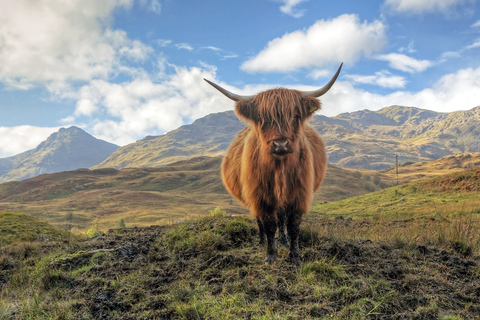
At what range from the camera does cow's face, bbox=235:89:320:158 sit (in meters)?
4.37

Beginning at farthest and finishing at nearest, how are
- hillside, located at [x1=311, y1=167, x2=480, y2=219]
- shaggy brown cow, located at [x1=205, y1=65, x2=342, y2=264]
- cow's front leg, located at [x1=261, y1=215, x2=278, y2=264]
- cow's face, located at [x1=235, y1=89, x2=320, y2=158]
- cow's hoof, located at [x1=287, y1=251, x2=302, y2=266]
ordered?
hillside, located at [x1=311, y1=167, x2=480, y2=219]
cow's front leg, located at [x1=261, y1=215, x2=278, y2=264]
cow's hoof, located at [x1=287, y1=251, x2=302, y2=266]
shaggy brown cow, located at [x1=205, y1=65, x2=342, y2=264]
cow's face, located at [x1=235, y1=89, x2=320, y2=158]

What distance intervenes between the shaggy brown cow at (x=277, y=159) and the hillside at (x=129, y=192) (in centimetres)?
4859

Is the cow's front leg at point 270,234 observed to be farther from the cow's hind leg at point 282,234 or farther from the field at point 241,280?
the cow's hind leg at point 282,234

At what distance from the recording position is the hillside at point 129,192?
63.8m

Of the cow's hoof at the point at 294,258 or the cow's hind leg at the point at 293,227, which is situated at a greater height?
the cow's hind leg at the point at 293,227

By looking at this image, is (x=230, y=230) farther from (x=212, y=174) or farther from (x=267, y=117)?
(x=212, y=174)

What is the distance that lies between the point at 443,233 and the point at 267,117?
449 cm

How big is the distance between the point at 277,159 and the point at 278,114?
0.72 metres

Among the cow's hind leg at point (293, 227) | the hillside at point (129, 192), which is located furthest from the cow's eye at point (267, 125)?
the hillside at point (129, 192)

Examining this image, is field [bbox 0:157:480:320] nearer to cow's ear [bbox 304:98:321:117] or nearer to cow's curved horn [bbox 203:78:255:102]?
cow's ear [bbox 304:98:321:117]

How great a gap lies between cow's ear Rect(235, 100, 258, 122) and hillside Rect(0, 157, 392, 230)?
49.0 meters

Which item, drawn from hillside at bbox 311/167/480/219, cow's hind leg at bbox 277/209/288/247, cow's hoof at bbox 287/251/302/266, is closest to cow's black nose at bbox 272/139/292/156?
cow's hoof at bbox 287/251/302/266

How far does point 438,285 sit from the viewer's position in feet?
12.4

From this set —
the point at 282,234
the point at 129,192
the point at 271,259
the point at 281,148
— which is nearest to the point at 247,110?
the point at 281,148
